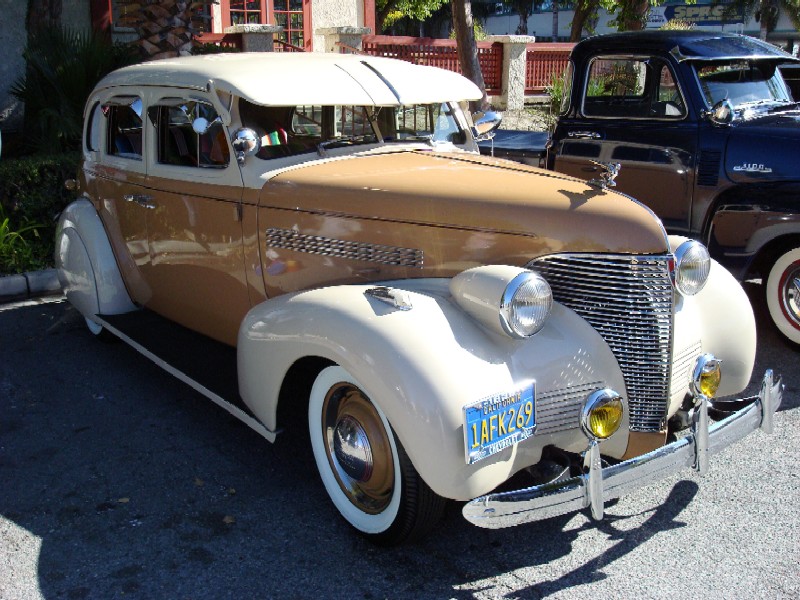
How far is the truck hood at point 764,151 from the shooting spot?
5094 mm

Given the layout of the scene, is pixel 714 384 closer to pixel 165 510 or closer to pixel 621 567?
pixel 621 567

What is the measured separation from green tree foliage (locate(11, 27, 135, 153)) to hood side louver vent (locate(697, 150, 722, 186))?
576cm

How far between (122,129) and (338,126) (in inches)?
64.2

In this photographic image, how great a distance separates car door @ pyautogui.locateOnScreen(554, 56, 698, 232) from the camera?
5.57m

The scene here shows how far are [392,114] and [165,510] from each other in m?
2.29

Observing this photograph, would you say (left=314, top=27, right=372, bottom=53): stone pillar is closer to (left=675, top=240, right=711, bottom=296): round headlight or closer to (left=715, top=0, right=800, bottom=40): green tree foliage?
(left=675, top=240, right=711, bottom=296): round headlight

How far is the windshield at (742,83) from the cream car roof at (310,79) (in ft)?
6.56

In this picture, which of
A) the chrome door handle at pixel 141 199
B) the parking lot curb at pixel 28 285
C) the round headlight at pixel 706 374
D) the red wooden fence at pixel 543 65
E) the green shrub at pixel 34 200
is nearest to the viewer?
the round headlight at pixel 706 374

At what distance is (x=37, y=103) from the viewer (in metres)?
8.33

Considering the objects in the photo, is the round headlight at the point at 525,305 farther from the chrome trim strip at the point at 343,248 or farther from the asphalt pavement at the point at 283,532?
the asphalt pavement at the point at 283,532

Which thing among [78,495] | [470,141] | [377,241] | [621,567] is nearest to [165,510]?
[78,495]

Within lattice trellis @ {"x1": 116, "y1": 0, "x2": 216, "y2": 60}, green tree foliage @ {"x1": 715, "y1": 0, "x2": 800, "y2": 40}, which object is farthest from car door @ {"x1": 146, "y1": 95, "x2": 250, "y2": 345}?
green tree foliage @ {"x1": 715, "y1": 0, "x2": 800, "y2": 40}

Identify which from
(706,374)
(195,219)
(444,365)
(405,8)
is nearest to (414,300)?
(444,365)

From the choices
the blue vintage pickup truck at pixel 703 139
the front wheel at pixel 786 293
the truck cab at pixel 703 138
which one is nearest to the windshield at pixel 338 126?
the blue vintage pickup truck at pixel 703 139
